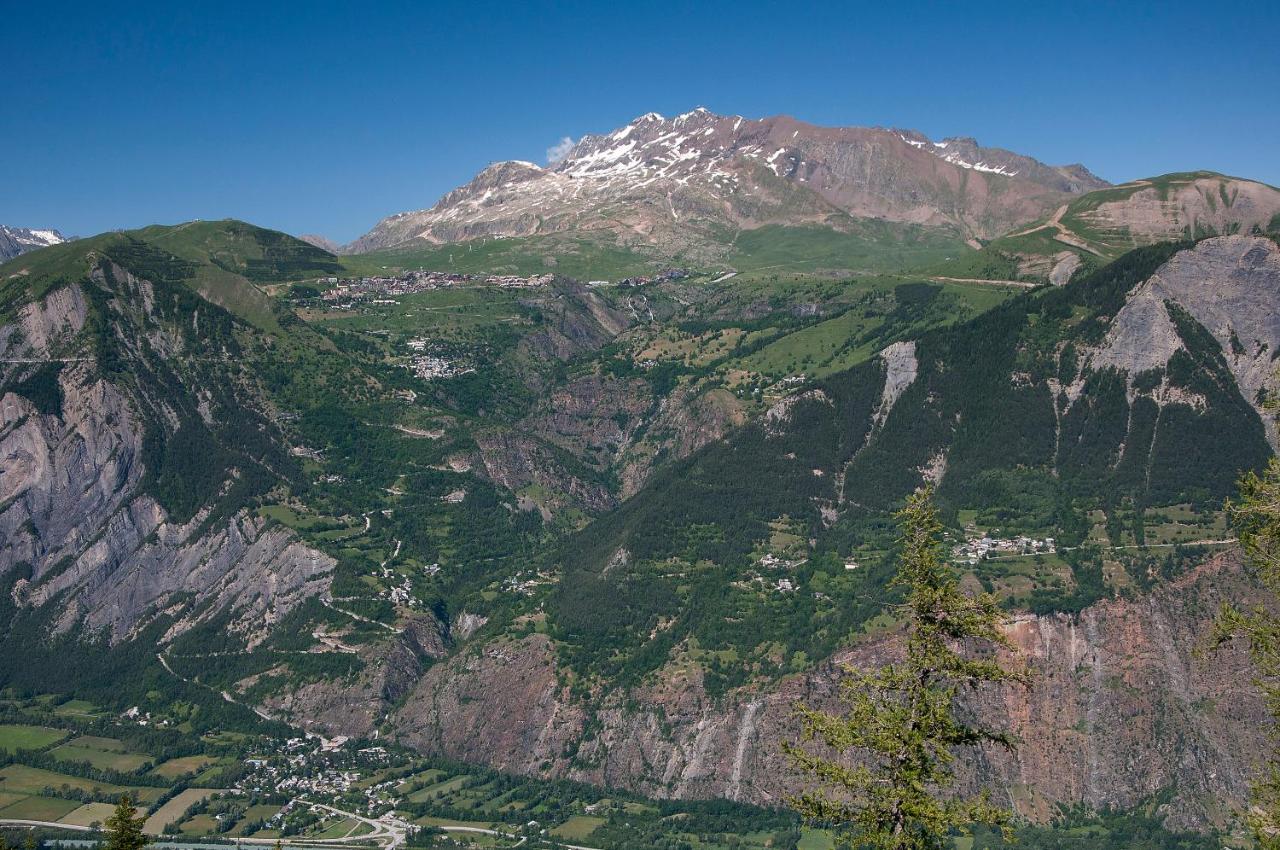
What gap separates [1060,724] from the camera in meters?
123

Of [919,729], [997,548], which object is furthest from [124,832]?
[997,548]

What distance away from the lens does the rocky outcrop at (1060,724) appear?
390 ft

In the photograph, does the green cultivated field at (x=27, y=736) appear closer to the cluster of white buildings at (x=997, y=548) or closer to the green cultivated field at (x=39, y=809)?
the green cultivated field at (x=39, y=809)

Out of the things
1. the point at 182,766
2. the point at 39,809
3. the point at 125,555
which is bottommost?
the point at 39,809

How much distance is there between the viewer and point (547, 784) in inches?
5551

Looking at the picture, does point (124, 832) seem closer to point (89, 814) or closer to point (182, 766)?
point (89, 814)

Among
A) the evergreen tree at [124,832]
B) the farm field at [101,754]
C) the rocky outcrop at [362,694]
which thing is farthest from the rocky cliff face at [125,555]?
the evergreen tree at [124,832]

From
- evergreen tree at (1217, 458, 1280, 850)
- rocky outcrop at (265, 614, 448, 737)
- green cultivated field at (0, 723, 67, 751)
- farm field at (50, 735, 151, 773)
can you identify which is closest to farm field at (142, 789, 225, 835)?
farm field at (50, 735, 151, 773)

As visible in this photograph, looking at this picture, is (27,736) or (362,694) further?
(362,694)

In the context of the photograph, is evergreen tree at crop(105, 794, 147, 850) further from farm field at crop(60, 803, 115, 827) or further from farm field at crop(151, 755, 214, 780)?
farm field at crop(151, 755, 214, 780)

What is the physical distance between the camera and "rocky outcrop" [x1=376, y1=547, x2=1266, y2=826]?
119 m

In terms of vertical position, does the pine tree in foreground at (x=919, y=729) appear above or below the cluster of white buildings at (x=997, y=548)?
below

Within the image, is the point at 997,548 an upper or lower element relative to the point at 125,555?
upper

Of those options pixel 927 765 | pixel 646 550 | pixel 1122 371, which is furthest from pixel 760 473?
pixel 927 765
